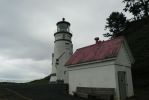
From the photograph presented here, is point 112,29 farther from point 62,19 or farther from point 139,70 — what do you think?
point 139,70

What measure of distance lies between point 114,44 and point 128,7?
30.0 m

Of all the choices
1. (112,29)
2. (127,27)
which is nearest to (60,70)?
(112,29)

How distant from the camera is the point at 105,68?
1742cm

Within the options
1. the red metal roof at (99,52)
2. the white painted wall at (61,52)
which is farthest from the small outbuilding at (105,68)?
the white painted wall at (61,52)

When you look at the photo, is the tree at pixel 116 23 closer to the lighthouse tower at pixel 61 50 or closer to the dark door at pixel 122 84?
the lighthouse tower at pixel 61 50

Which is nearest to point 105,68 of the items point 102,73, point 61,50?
point 102,73

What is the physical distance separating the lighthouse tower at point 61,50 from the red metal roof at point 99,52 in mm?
14211

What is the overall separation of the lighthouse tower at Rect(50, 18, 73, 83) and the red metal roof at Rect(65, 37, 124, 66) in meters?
14.2

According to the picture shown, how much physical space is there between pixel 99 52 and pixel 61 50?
18.9 m

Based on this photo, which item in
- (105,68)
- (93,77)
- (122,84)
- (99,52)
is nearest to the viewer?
(122,84)

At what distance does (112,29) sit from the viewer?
45.8m

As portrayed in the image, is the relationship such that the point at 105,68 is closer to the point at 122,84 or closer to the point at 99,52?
the point at 122,84

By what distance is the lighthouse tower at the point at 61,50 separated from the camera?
36.2 meters

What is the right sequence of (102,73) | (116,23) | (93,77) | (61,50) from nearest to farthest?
(102,73)
(93,77)
(61,50)
(116,23)
